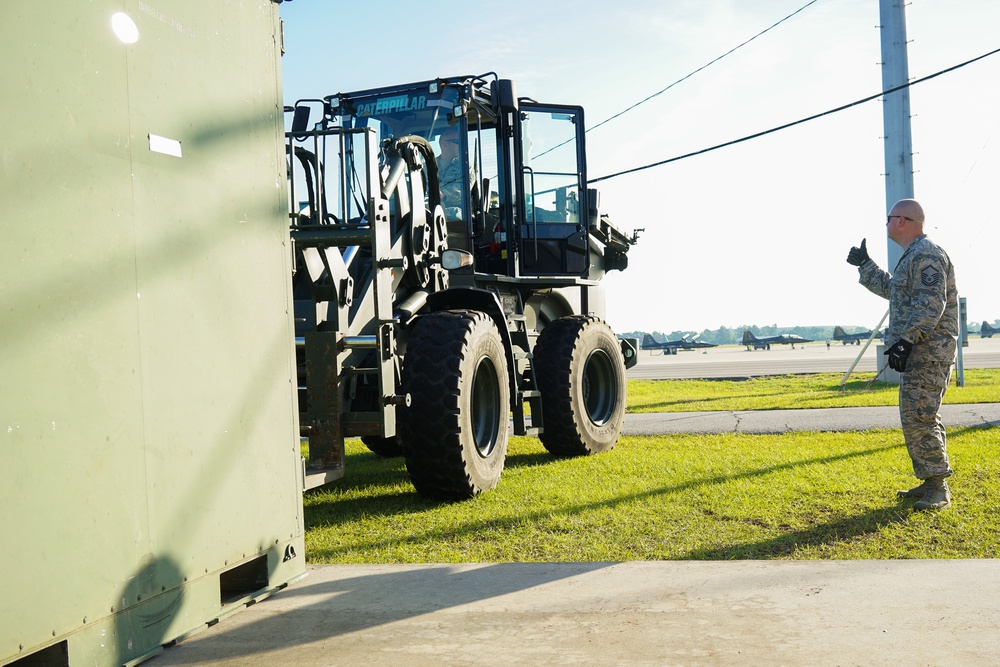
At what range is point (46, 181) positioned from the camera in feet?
10.1

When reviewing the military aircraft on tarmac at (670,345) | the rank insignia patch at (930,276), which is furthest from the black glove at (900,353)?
the military aircraft on tarmac at (670,345)

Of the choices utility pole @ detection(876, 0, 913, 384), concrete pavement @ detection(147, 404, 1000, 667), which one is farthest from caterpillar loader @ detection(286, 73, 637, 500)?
utility pole @ detection(876, 0, 913, 384)

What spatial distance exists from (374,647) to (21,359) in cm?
175

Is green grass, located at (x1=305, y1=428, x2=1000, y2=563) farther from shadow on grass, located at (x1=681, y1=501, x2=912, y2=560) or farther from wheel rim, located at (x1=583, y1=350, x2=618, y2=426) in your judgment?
wheel rim, located at (x1=583, y1=350, x2=618, y2=426)

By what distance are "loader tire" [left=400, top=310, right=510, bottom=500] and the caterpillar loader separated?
13 millimetres

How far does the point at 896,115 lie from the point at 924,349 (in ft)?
43.7

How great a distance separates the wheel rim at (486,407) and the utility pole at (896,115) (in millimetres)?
12886

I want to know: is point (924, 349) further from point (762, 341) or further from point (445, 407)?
point (762, 341)

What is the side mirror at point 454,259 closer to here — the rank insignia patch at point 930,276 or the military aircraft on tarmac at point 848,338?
the rank insignia patch at point 930,276

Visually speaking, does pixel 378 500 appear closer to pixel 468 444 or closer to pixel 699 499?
pixel 468 444

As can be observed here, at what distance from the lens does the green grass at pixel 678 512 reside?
17.4 feet

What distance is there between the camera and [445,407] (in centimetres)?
637

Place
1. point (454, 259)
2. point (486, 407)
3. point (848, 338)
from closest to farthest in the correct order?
point (454, 259)
point (486, 407)
point (848, 338)

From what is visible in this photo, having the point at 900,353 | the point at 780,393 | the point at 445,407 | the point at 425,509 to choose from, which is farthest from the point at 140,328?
the point at 780,393
